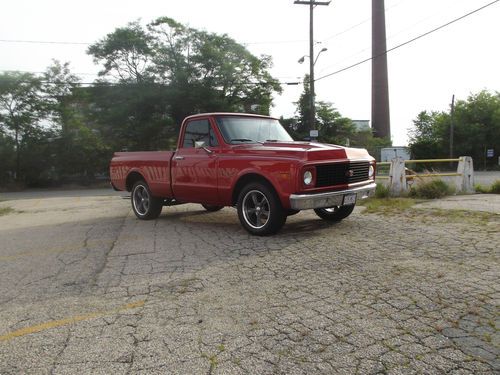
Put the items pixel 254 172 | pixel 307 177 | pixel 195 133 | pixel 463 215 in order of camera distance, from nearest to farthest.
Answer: pixel 307 177 < pixel 254 172 < pixel 463 215 < pixel 195 133

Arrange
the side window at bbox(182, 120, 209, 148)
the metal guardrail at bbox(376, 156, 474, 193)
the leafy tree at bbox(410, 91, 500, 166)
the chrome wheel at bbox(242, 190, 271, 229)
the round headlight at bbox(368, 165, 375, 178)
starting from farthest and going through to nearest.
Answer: the leafy tree at bbox(410, 91, 500, 166) < the metal guardrail at bbox(376, 156, 474, 193) < the side window at bbox(182, 120, 209, 148) < the round headlight at bbox(368, 165, 375, 178) < the chrome wheel at bbox(242, 190, 271, 229)

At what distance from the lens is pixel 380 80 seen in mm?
55531

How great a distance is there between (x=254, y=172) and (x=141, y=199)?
360 cm

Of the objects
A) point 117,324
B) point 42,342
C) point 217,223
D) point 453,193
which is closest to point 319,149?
point 217,223

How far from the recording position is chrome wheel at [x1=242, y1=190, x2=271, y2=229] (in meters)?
6.29

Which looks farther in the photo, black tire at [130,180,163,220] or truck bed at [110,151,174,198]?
black tire at [130,180,163,220]

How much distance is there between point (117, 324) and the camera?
3.24 m

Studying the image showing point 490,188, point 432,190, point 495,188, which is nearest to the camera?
point 432,190

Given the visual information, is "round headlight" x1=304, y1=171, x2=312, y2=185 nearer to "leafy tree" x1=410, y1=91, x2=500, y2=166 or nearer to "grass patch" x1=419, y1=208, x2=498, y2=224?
"grass patch" x1=419, y1=208, x2=498, y2=224

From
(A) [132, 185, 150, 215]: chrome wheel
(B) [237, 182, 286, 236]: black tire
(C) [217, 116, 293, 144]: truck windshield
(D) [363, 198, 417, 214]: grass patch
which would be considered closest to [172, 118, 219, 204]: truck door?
(C) [217, 116, 293, 144]: truck windshield

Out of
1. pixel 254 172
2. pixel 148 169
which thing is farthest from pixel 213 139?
pixel 148 169

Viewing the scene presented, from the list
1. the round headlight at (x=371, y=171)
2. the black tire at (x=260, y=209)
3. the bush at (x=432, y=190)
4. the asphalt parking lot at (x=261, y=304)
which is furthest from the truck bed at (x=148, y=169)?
the bush at (x=432, y=190)

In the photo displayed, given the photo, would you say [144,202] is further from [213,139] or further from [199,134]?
[213,139]

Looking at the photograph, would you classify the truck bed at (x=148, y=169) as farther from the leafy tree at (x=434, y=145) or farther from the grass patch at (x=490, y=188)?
the leafy tree at (x=434, y=145)
